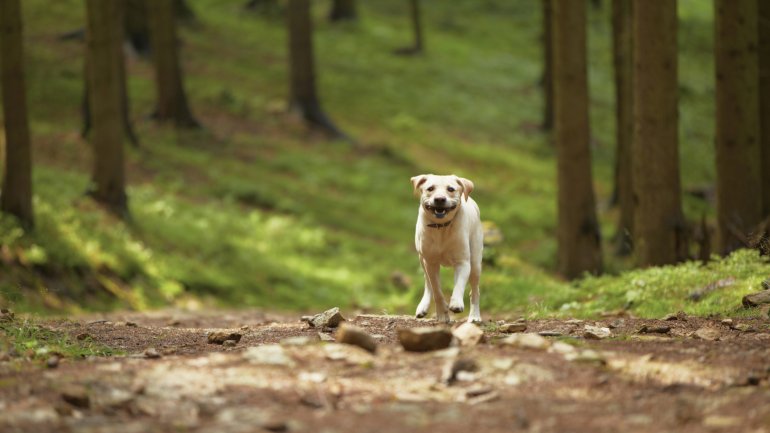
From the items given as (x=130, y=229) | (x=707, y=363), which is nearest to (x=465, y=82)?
(x=130, y=229)

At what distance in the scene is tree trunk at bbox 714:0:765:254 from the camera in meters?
15.2

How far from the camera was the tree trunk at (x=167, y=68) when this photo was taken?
28.9m

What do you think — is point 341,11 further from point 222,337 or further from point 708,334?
point 708,334

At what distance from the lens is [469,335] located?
24.7 feet

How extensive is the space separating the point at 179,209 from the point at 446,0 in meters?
43.3

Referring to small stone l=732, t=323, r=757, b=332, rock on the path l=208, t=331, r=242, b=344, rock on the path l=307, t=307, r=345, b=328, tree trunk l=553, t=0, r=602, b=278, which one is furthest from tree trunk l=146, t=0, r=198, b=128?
small stone l=732, t=323, r=757, b=332

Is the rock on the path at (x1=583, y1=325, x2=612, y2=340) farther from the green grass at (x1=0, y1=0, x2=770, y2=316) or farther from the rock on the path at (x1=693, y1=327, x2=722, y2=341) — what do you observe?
the green grass at (x1=0, y1=0, x2=770, y2=316)

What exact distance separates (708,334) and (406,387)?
317 centimetres

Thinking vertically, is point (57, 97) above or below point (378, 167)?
above

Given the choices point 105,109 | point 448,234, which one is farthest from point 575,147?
point 105,109

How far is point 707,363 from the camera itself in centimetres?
684

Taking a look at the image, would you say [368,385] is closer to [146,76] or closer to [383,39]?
[146,76]

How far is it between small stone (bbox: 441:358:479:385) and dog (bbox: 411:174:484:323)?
1.53m

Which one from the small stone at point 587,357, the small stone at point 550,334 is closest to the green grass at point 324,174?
the small stone at point 550,334
